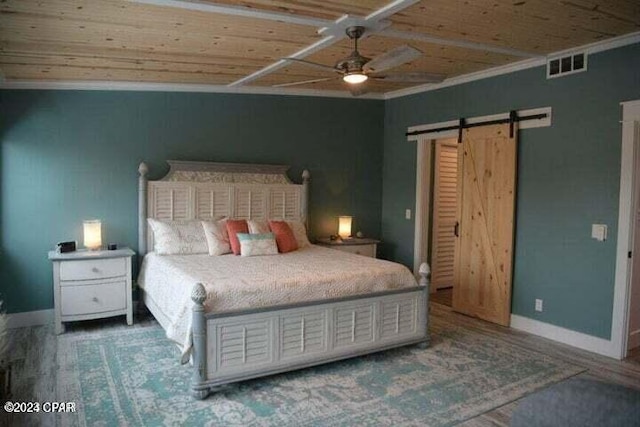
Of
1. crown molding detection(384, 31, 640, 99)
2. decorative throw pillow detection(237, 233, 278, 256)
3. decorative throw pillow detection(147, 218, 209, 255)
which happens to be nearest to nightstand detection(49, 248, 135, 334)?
decorative throw pillow detection(147, 218, 209, 255)

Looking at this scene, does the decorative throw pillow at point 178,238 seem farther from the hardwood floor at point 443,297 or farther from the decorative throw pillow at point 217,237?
the hardwood floor at point 443,297

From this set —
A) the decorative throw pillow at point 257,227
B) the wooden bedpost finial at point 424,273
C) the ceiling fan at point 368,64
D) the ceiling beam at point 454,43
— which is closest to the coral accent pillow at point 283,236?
the decorative throw pillow at point 257,227

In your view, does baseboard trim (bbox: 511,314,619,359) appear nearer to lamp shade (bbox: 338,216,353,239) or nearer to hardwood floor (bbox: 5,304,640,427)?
hardwood floor (bbox: 5,304,640,427)

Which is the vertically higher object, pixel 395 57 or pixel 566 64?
pixel 566 64

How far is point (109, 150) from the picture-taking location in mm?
4934

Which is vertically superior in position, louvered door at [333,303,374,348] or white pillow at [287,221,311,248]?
white pillow at [287,221,311,248]

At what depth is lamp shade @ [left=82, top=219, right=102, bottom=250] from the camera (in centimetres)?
459

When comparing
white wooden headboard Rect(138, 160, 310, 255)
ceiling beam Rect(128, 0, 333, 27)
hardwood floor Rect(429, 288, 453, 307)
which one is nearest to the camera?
ceiling beam Rect(128, 0, 333, 27)

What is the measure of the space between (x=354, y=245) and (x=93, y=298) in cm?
306

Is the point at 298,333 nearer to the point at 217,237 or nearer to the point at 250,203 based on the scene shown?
the point at 217,237

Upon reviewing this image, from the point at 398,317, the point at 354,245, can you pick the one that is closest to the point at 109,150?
the point at 354,245

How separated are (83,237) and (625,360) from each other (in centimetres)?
531

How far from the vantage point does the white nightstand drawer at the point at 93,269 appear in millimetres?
4340

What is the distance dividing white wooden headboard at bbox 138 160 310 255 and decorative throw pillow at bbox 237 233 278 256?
2.58 ft
